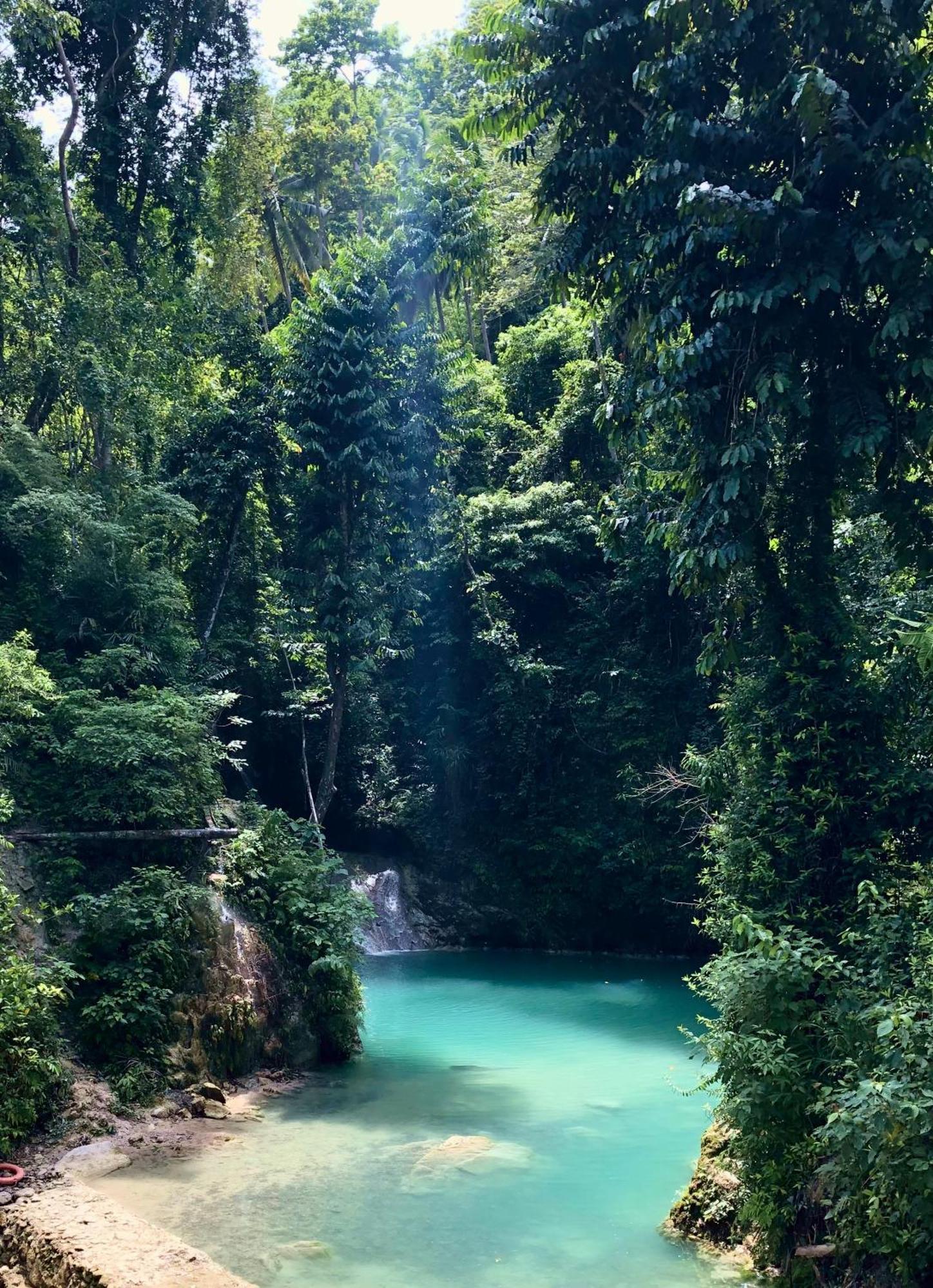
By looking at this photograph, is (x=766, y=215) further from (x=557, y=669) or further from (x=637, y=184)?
(x=557, y=669)

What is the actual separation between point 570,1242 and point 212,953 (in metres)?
4.80

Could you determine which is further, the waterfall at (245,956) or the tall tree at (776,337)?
the waterfall at (245,956)

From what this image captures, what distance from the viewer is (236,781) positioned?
1905 centimetres

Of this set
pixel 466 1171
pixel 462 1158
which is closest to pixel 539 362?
pixel 462 1158

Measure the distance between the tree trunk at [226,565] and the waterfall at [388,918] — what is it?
→ 543cm

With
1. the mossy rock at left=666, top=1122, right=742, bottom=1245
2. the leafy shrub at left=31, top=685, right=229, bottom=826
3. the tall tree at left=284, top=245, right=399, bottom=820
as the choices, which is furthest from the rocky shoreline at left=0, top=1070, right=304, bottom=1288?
the tall tree at left=284, top=245, right=399, bottom=820

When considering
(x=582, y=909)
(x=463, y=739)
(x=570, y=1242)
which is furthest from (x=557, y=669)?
(x=570, y=1242)

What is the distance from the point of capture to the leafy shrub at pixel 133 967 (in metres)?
9.20

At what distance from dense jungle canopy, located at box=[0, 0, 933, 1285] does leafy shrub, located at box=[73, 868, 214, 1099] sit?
0.15ft

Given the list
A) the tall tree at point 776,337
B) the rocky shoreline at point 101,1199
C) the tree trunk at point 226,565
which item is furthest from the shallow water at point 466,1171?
the tree trunk at point 226,565

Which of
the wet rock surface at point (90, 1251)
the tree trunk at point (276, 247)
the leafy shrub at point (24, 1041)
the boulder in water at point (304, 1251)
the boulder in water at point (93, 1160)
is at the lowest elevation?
the boulder in water at point (304, 1251)

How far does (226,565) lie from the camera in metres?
18.5

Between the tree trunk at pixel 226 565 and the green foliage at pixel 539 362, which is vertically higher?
the green foliage at pixel 539 362

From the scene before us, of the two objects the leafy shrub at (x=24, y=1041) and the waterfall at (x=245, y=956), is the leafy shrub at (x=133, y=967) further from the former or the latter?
the leafy shrub at (x=24, y=1041)
